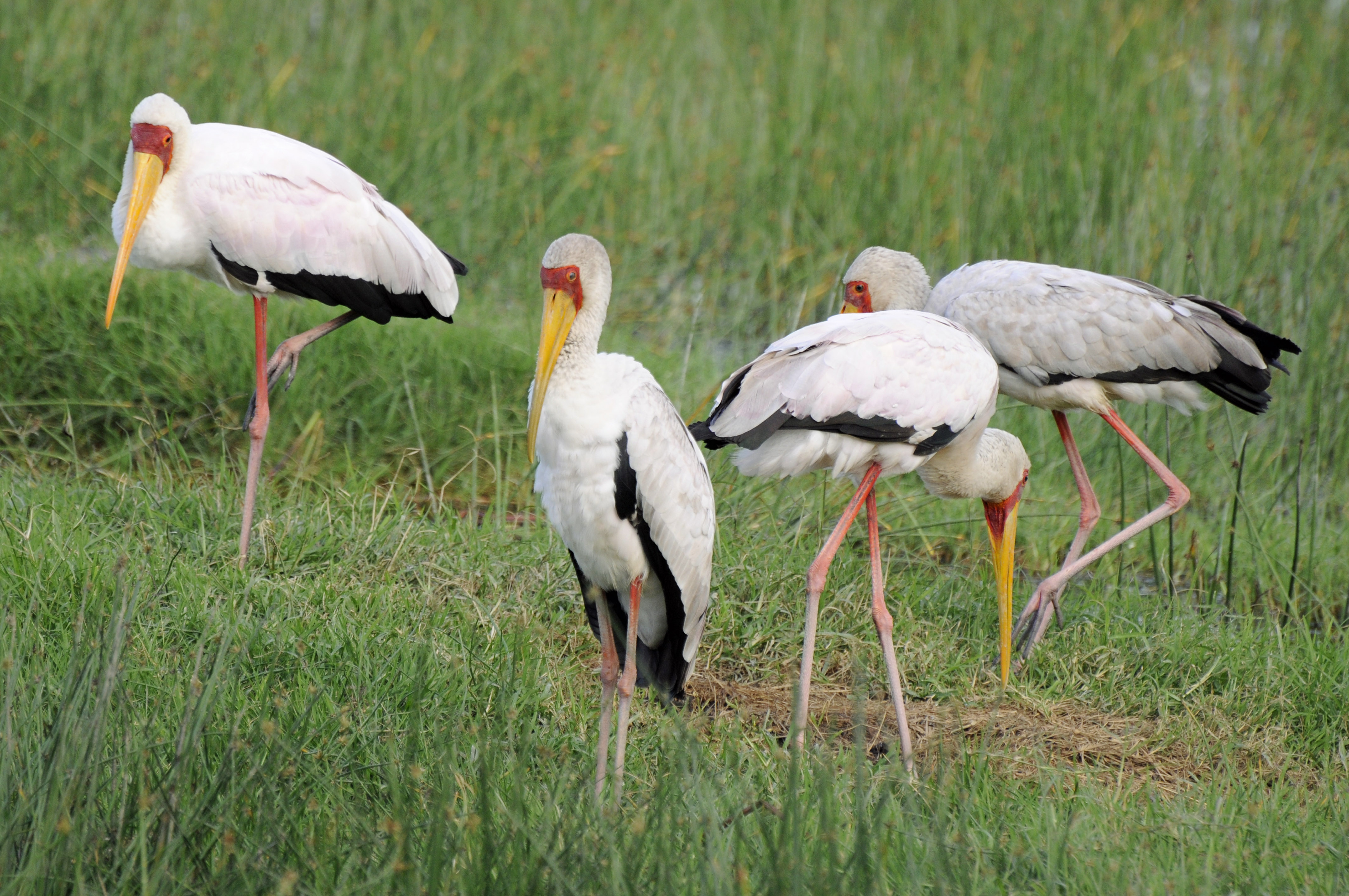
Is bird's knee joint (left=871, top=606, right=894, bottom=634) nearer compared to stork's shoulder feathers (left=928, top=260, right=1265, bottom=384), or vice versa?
bird's knee joint (left=871, top=606, right=894, bottom=634)

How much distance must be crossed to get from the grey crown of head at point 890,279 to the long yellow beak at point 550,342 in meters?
1.53

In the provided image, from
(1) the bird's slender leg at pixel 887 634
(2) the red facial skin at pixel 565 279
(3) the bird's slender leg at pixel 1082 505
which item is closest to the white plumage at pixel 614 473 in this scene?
(2) the red facial skin at pixel 565 279

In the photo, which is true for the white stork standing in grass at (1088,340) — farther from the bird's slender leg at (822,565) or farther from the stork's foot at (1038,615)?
the bird's slender leg at (822,565)

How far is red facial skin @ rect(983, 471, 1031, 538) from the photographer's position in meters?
4.18

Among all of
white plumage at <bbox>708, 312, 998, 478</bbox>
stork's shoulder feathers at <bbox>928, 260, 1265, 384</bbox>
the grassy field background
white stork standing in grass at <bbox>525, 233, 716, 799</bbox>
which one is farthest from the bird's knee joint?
stork's shoulder feathers at <bbox>928, 260, 1265, 384</bbox>

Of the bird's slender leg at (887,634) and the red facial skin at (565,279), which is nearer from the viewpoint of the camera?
the red facial skin at (565,279)

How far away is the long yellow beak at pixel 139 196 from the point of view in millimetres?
3965

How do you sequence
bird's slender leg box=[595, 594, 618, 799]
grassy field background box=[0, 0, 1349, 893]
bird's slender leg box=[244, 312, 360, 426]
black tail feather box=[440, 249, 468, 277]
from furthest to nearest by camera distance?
black tail feather box=[440, 249, 468, 277] < bird's slender leg box=[244, 312, 360, 426] < bird's slender leg box=[595, 594, 618, 799] < grassy field background box=[0, 0, 1349, 893]

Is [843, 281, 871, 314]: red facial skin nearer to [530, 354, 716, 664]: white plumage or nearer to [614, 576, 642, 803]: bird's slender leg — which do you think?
[530, 354, 716, 664]: white plumage

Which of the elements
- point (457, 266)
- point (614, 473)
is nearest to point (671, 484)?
point (614, 473)

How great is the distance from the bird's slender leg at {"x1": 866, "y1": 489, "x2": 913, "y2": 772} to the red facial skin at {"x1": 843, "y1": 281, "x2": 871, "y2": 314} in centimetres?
77

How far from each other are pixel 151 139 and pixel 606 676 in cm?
211

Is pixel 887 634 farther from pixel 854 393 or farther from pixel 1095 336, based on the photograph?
pixel 1095 336

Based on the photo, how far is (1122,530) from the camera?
4.57 metres
